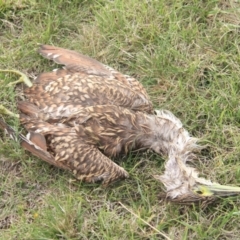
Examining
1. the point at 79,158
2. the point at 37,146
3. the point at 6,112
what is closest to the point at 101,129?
the point at 79,158

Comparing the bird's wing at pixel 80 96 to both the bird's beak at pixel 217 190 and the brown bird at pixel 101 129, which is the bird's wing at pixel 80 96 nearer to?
the brown bird at pixel 101 129

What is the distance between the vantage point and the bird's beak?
10.8 ft

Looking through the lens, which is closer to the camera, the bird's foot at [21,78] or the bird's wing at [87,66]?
the bird's wing at [87,66]

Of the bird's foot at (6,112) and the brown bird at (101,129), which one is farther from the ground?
the brown bird at (101,129)

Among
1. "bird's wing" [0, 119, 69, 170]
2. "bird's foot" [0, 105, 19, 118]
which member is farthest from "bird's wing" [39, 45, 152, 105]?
"bird's wing" [0, 119, 69, 170]

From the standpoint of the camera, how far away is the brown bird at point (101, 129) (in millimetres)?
3361

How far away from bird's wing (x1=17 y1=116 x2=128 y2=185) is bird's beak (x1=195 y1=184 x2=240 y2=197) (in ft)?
1.50

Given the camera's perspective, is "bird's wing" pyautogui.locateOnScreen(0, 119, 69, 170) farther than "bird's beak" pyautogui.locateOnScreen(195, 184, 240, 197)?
Yes

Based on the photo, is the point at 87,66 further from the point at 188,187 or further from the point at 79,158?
the point at 188,187

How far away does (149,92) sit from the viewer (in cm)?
388

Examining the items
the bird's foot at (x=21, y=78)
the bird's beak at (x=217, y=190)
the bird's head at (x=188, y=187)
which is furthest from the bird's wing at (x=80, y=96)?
the bird's beak at (x=217, y=190)

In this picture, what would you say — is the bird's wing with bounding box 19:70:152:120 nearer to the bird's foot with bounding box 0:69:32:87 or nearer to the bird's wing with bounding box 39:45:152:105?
the bird's wing with bounding box 39:45:152:105

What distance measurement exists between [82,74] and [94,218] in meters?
0.89

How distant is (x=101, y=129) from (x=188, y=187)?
59 centimetres
